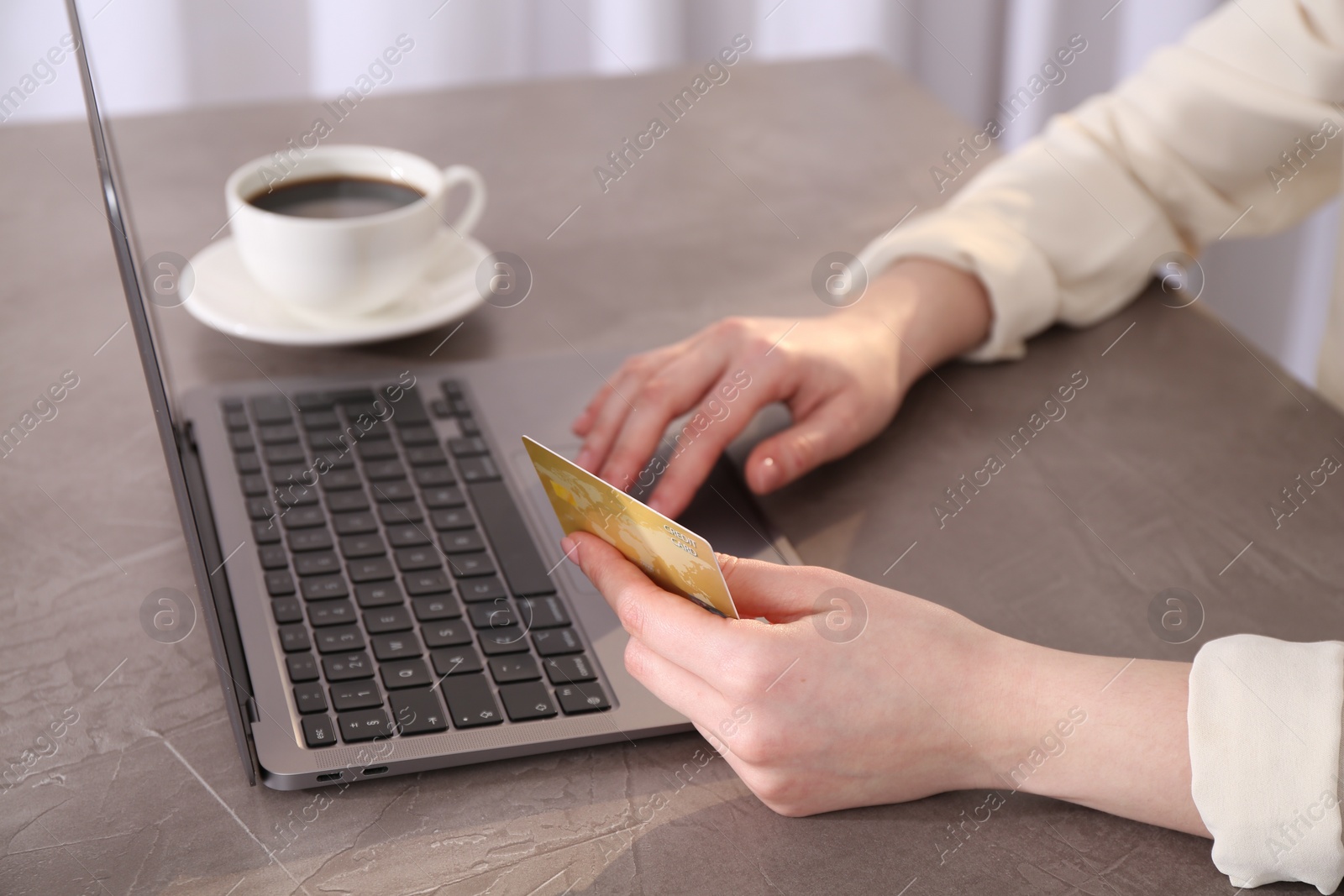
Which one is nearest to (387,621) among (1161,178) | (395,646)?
(395,646)

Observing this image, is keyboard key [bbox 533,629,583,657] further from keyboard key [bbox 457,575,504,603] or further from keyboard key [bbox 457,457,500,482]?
keyboard key [bbox 457,457,500,482]

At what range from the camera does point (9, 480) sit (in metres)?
0.80

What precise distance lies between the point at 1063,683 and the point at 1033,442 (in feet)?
0.92

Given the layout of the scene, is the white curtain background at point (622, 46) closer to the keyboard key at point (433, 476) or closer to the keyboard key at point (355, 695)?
the keyboard key at point (433, 476)

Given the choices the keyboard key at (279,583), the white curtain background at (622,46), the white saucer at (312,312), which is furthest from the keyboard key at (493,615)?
the white curtain background at (622,46)

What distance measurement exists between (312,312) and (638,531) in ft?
1.56

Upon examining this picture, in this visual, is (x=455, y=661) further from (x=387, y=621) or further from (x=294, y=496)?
(x=294, y=496)

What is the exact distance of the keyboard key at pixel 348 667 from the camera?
62cm

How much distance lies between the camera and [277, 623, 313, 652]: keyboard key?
632 mm

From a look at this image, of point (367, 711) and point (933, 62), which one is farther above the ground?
point (367, 711)

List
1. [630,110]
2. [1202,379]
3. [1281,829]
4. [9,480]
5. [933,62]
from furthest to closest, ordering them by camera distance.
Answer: [933,62]
[630,110]
[1202,379]
[9,480]
[1281,829]

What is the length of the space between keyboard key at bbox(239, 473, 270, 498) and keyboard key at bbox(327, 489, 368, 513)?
42 millimetres

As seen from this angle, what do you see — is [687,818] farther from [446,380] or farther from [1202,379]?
[1202,379]

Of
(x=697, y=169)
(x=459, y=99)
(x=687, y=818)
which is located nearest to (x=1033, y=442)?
(x=687, y=818)
